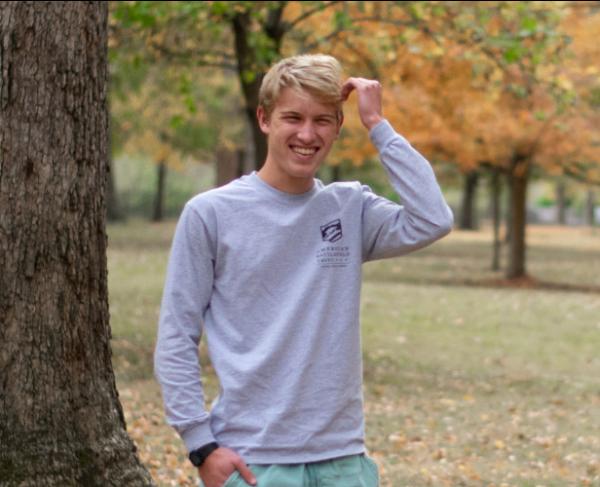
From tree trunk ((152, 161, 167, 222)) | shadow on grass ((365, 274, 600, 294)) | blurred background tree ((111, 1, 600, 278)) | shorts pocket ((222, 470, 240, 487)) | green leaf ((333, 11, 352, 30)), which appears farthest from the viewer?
tree trunk ((152, 161, 167, 222))

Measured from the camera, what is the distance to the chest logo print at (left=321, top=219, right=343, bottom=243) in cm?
343

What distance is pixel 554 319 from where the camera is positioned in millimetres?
19219

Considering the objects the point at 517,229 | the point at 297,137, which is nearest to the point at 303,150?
the point at 297,137

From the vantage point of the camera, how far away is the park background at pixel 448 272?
9258mm

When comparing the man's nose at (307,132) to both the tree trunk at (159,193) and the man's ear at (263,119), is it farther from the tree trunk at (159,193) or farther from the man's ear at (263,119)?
the tree trunk at (159,193)

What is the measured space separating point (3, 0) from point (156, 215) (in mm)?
51419

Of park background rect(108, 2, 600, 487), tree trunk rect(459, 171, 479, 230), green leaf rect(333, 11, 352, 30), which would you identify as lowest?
tree trunk rect(459, 171, 479, 230)

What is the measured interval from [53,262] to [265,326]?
6.83 ft

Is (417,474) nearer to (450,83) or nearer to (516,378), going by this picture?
(516,378)

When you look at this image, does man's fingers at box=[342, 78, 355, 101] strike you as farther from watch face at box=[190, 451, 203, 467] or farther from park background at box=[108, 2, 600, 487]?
park background at box=[108, 2, 600, 487]

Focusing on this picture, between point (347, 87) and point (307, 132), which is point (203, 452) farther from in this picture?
point (347, 87)

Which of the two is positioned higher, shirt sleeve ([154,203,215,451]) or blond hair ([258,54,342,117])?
blond hair ([258,54,342,117])

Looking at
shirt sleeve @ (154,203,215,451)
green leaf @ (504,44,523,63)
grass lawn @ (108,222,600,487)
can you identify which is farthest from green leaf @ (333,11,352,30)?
shirt sleeve @ (154,203,215,451)

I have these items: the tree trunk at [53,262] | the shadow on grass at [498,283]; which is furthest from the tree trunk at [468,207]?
the tree trunk at [53,262]
